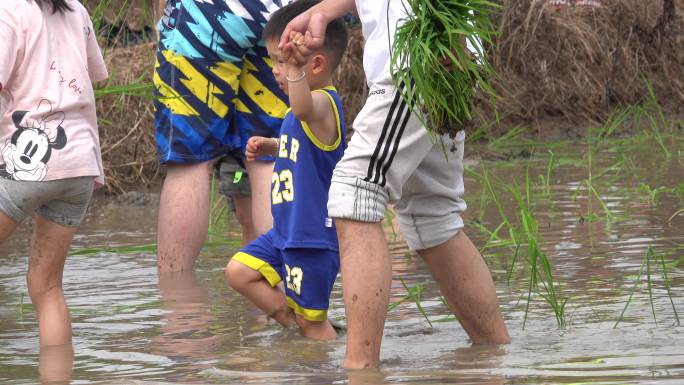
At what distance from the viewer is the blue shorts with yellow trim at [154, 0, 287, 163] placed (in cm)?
520

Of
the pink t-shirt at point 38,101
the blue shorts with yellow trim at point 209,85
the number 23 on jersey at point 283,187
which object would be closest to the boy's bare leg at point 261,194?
the blue shorts with yellow trim at point 209,85

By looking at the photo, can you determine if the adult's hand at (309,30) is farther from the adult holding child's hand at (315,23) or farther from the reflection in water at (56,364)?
the reflection in water at (56,364)

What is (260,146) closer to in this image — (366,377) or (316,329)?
(316,329)

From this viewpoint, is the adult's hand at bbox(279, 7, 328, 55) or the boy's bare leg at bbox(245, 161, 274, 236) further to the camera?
the boy's bare leg at bbox(245, 161, 274, 236)

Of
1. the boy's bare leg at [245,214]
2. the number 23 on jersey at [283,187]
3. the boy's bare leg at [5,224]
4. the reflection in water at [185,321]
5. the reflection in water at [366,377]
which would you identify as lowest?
the reflection in water at [366,377]

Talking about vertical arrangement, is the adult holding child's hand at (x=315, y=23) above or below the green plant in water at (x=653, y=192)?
above

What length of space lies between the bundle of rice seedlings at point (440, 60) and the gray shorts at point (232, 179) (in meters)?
1.88

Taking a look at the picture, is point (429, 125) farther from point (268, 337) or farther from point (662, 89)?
point (662, 89)

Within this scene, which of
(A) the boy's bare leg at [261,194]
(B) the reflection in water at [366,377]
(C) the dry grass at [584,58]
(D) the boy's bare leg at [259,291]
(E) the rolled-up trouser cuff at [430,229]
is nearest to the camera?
(B) the reflection in water at [366,377]

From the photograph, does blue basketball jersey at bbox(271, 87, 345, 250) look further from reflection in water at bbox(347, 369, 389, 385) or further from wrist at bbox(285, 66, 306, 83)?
reflection in water at bbox(347, 369, 389, 385)

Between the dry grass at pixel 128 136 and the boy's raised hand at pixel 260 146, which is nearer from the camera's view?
the boy's raised hand at pixel 260 146

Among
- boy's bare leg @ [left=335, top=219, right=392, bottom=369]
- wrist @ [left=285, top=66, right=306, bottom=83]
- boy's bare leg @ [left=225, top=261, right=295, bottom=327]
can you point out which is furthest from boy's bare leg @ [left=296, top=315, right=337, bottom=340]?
wrist @ [left=285, top=66, right=306, bottom=83]

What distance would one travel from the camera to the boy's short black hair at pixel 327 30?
168 inches

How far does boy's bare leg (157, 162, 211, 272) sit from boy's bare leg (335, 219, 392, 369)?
5.74ft
